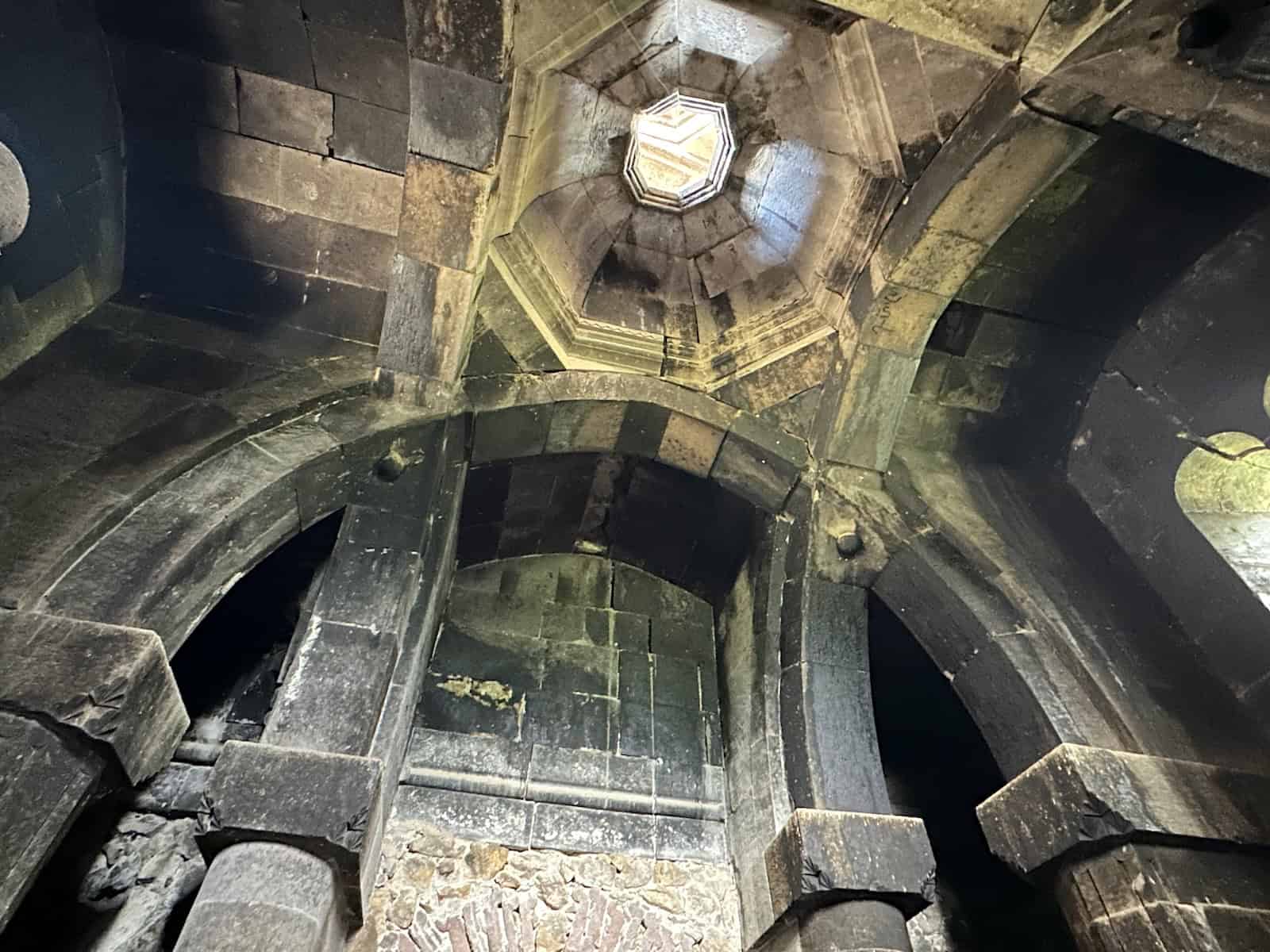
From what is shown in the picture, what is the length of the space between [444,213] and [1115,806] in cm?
359

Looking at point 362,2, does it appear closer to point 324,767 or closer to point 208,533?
point 208,533

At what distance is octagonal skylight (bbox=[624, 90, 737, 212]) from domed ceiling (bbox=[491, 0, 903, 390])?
0.06m

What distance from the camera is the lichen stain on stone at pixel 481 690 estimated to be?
3951 mm

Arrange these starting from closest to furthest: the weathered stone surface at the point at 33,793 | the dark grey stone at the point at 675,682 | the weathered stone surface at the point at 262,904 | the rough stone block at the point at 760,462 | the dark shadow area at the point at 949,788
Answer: the weathered stone surface at the point at 33,793 → the weathered stone surface at the point at 262,904 → the dark shadow area at the point at 949,788 → the rough stone block at the point at 760,462 → the dark grey stone at the point at 675,682

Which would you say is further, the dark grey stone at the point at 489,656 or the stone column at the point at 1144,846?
the dark grey stone at the point at 489,656

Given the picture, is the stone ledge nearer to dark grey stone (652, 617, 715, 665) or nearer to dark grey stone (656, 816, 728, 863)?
dark grey stone (656, 816, 728, 863)

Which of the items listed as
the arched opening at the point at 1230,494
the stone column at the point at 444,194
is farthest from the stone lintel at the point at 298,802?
the arched opening at the point at 1230,494

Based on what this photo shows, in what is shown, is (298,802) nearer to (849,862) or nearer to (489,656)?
(489,656)

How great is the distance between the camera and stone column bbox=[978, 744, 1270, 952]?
2.48 m

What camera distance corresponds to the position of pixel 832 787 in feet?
10.5

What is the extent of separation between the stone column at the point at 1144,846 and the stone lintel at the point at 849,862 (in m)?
0.34

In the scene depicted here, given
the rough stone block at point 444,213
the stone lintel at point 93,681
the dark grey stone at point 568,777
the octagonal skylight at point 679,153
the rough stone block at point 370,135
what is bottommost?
the stone lintel at point 93,681

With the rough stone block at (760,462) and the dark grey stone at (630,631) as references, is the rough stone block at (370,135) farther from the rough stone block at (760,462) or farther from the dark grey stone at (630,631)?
the dark grey stone at (630,631)

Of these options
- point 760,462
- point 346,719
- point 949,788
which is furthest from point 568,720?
point 949,788
